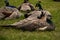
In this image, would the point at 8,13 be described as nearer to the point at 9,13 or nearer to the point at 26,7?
the point at 9,13

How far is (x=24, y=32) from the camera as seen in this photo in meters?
14.4

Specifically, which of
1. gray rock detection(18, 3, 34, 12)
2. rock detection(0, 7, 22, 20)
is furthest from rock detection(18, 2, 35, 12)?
rock detection(0, 7, 22, 20)

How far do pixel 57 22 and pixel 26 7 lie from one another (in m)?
5.51

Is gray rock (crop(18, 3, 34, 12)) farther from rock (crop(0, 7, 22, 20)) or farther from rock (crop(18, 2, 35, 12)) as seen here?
rock (crop(0, 7, 22, 20))

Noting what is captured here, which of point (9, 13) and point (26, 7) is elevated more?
point (9, 13)

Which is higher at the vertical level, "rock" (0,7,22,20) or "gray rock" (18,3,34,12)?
"rock" (0,7,22,20)

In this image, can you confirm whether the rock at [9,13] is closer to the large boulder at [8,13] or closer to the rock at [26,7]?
the large boulder at [8,13]

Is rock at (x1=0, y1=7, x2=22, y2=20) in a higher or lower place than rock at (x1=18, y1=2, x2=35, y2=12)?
higher

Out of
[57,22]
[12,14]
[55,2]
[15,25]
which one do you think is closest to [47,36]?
[15,25]

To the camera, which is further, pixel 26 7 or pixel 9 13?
pixel 26 7

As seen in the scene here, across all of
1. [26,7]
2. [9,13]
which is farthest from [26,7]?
[9,13]

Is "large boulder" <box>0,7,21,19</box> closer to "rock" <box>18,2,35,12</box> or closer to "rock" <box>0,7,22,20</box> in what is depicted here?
"rock" <box>0,7,22,20</box>

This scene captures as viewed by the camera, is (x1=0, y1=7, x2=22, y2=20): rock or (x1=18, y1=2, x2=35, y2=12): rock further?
(x1=18, y1=2, x2=35, y2=12): rock

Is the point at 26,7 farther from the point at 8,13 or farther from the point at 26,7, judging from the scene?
the point at 8,13
